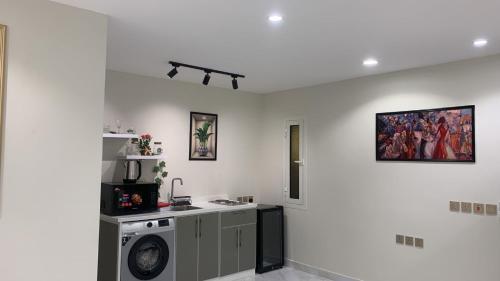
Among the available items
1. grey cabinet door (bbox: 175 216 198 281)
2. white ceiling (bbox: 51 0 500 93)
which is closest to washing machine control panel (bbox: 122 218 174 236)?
grey cabinet door (bbox: 175 216 198 281)

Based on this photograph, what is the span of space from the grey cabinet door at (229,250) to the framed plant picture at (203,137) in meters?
1.17

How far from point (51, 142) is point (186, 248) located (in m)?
2.22

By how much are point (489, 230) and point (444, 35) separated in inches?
76.6

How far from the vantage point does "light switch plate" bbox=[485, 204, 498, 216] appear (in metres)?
3.40

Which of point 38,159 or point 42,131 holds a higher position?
point 42,131

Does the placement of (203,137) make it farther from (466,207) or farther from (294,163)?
(466,207)

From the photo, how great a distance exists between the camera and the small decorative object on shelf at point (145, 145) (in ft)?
14.4

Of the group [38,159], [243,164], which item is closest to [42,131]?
[38,159]

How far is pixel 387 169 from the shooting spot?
4.21 metres

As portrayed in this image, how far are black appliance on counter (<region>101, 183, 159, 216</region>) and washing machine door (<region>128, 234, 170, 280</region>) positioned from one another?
348mm

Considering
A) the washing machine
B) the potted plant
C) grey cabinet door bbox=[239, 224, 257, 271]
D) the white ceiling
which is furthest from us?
the potted plant

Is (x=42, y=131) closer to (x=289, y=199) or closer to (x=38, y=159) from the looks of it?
(x=38, y=159)

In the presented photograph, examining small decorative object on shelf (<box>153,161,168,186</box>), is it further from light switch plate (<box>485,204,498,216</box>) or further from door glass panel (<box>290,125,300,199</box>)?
light switch plate (<box>485,204,498,216</box>)

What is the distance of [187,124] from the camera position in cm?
502
